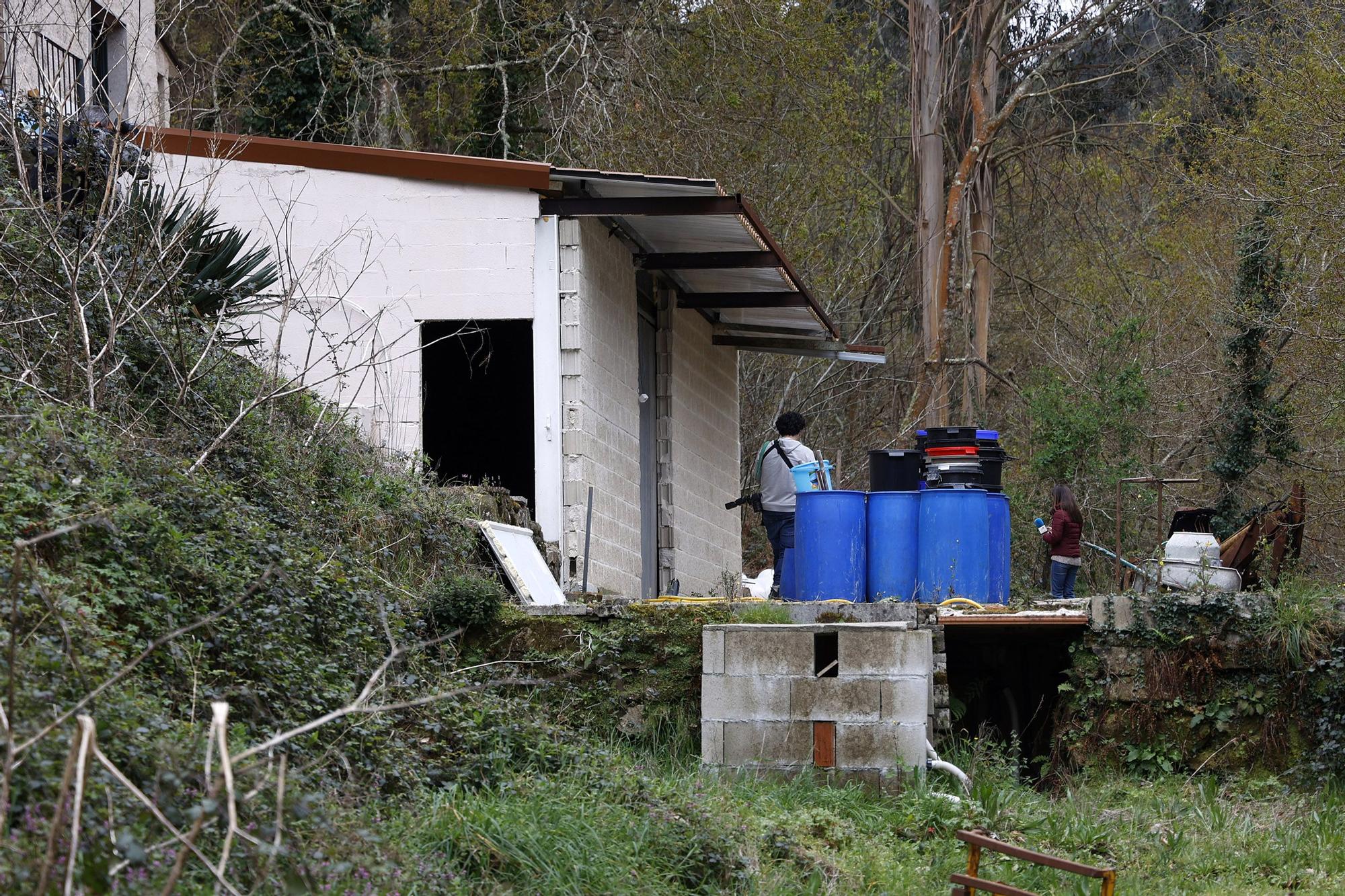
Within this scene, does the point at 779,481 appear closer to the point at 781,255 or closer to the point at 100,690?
the point at 781,255

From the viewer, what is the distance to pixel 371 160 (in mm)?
11633

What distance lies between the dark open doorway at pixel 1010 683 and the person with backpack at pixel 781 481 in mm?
1529

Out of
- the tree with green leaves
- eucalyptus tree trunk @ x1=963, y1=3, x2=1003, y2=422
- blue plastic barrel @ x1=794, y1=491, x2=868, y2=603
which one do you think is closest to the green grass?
blue plastic barrel @ x1=794, y1=491, x2=868, y2=603

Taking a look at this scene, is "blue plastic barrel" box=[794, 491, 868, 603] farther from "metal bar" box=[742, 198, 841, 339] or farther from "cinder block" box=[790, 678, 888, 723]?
"metal bar" box=[742, 198, 841, 339]

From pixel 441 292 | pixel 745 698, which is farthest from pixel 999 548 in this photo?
pixel 441 292

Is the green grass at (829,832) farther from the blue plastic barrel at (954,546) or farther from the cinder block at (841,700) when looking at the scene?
the blue plastic barrel at (954,546)

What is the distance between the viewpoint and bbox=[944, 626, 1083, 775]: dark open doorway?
10.4m

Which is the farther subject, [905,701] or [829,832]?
[905,701]

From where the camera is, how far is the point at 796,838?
686cm

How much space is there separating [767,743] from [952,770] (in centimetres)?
103

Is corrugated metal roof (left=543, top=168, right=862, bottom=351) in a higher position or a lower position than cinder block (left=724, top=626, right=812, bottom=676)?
higher

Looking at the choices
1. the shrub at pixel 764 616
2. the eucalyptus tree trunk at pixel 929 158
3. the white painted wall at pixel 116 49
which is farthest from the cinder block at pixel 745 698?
the eucalyptus tree trunk at pixel 929 158

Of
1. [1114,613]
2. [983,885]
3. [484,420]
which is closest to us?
[983,885]

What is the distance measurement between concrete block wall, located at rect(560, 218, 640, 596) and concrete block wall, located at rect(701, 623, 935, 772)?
A: 3273 mm
